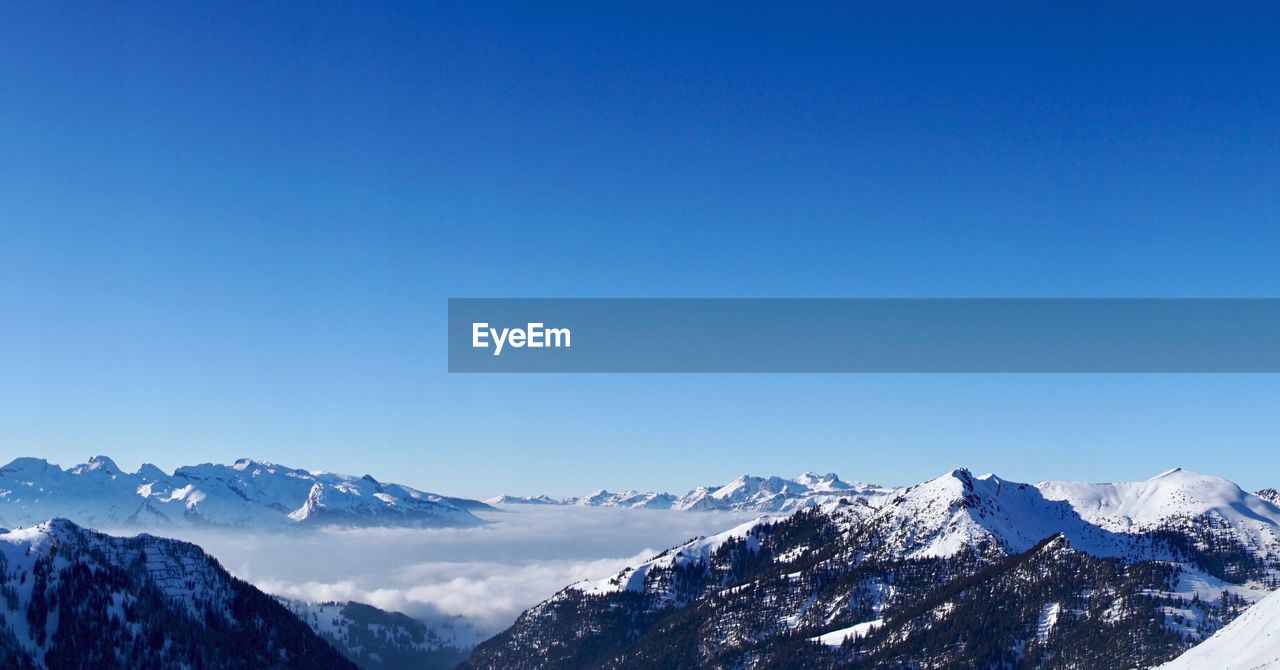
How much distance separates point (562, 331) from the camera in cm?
18925

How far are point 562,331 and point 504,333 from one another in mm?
12761

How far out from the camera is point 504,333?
628 feet
